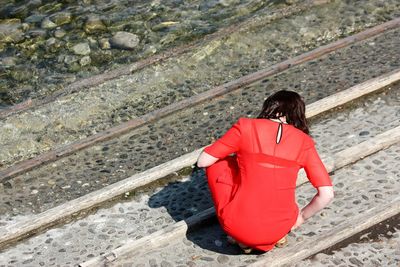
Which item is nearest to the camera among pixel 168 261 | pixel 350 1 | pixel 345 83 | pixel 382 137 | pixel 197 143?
pixel 168 261

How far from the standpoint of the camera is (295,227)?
6.43 metres

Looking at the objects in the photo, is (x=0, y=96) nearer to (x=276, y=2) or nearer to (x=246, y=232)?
(x=276, y=2)

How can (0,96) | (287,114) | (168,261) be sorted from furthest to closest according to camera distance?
(0,96) → (168,261) → (287,114)

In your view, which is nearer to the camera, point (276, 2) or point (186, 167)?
point (186, 167)

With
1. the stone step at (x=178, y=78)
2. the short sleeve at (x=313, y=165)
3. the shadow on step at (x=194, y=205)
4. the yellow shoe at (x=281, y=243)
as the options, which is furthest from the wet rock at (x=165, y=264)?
the stone step at (x=178, y=78)

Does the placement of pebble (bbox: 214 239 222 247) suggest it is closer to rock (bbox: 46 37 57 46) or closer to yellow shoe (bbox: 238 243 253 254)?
yellow shoe (bbox: 238 243 253 254)

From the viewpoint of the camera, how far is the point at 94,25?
11562mm

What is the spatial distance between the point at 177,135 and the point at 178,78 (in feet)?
4.84

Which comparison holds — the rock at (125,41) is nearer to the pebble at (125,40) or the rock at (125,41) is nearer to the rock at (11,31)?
the pebble at (125,40)

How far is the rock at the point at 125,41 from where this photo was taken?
35.6 feet

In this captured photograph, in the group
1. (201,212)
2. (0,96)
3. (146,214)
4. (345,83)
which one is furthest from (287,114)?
(0,96)

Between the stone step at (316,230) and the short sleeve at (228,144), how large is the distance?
80cm

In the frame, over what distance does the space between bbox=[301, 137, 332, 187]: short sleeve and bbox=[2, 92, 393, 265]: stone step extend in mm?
1021

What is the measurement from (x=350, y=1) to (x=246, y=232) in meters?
5.95
